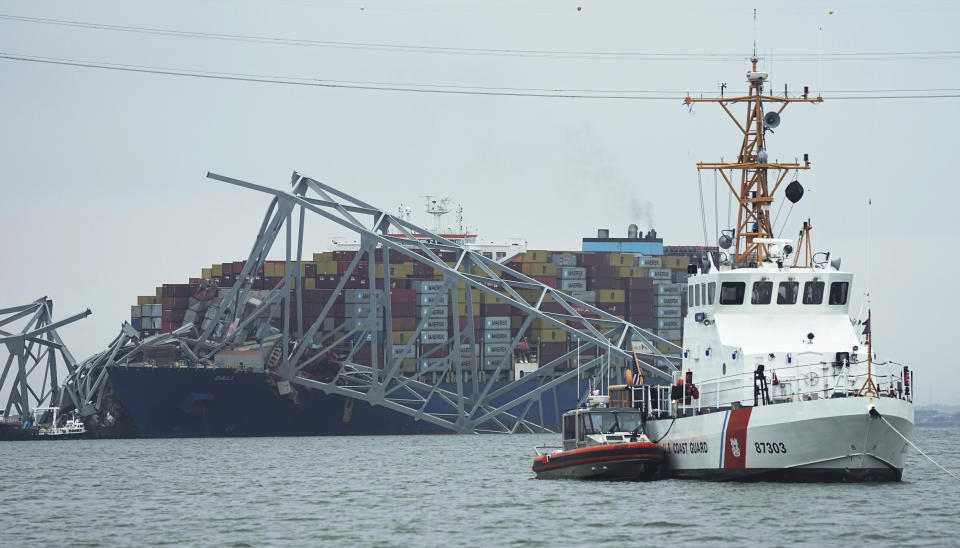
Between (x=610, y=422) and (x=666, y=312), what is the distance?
81.7 meters

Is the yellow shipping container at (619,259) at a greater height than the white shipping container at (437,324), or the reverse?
the yellow shipping container at (619,259)

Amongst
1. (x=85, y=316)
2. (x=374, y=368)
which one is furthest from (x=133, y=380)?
(x=374, y=368)

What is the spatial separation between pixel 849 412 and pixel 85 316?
77160 mm

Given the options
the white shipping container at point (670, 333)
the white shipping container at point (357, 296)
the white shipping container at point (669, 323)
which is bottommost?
the white shipping container at point (670, 333)

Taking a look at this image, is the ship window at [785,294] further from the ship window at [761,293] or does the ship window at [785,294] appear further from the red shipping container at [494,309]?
the red shipping container at [494,309]

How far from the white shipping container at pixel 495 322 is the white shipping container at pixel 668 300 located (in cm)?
1622

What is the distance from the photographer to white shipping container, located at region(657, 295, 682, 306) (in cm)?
12569

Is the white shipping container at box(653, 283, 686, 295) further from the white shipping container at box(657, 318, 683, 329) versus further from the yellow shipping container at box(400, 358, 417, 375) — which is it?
the yellow shipping container at box(400, 358, 417, 375)

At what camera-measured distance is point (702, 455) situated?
40844 mm

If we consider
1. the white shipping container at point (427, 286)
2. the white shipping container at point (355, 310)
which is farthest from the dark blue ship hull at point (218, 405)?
the white shipping container at point (427, 286)

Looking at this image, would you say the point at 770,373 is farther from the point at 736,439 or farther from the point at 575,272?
the point at 575,272

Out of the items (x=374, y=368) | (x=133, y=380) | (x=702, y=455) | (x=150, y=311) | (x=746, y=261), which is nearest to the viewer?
(x=702, y=455)

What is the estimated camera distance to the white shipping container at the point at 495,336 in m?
116

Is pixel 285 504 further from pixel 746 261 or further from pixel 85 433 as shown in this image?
pixel 85 433
